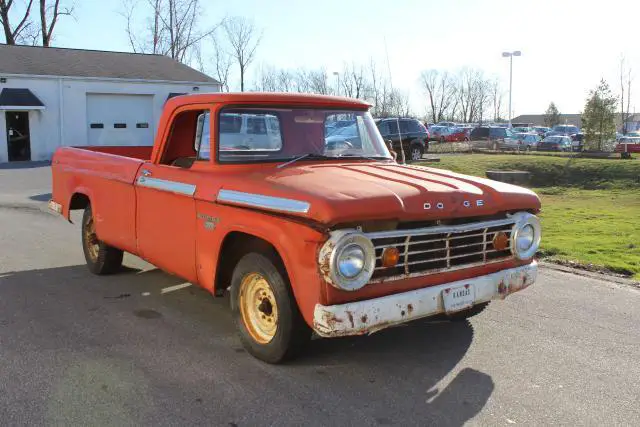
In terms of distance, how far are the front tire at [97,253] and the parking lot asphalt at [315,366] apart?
0.46 meters

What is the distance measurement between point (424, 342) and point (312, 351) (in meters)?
0.89

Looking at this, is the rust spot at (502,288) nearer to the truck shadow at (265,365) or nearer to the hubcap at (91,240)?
the truck shadow at (265,365)

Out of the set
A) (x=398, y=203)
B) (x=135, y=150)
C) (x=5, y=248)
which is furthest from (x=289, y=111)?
(x=5, y=248)

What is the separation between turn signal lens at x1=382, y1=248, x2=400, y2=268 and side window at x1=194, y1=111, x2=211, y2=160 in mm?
1787

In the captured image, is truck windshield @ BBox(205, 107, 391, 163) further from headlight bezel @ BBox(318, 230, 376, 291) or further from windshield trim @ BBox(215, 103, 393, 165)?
headlight bezel @ BBox(318, 230, 376, 291)

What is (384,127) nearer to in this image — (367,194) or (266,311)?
(266,311)

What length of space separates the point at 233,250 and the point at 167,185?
940 mm

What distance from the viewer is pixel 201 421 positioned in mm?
3387

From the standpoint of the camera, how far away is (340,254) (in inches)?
139

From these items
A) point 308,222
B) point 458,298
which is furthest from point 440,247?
point 308,222

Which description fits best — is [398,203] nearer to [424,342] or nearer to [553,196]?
[424,342]

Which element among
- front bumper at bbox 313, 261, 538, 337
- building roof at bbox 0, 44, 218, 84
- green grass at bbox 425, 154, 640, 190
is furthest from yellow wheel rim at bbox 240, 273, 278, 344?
building roof at bbox 0, 44, 218, 84

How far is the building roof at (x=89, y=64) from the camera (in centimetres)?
2844

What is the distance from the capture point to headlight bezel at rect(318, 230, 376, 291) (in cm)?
351
